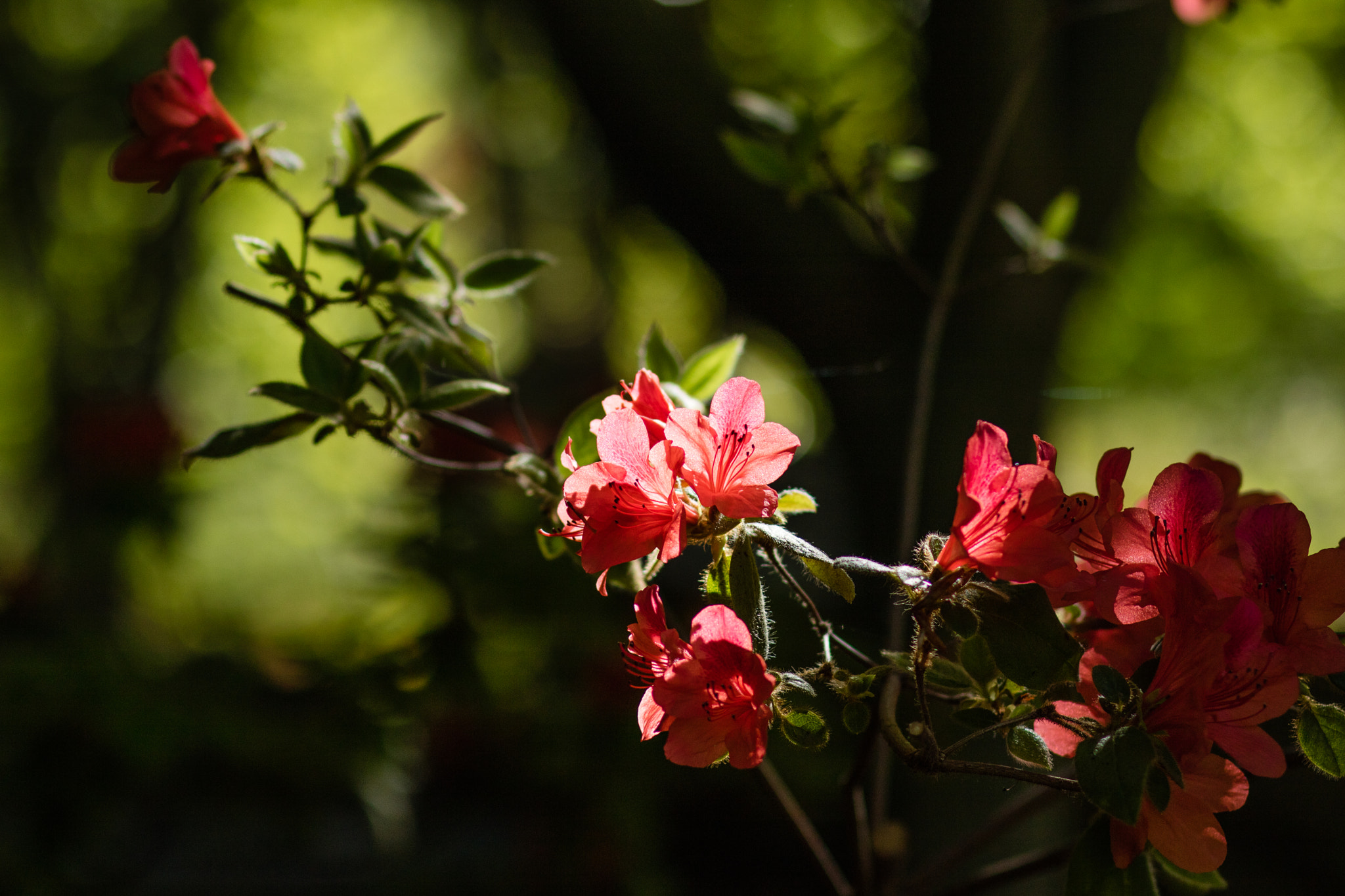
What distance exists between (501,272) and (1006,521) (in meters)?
0.44

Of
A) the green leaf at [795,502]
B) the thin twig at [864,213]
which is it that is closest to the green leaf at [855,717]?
the green leaf at [795,502]

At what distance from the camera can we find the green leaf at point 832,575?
0.43 meters

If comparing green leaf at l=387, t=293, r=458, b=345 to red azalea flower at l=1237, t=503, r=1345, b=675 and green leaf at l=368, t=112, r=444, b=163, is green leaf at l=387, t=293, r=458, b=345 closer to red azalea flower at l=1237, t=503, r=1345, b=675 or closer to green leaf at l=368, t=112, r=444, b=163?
green leaf at l=368, t=112, r=444, b=163

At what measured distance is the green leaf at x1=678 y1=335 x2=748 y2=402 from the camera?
0.65m

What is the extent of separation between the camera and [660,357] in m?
0.64

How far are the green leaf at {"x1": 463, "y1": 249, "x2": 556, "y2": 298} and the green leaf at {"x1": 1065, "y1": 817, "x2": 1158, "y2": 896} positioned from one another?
20.4 inches

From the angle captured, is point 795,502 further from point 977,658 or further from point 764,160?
point 764,160

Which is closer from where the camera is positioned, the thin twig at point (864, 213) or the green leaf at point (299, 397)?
the green leaf at point (299, 397)

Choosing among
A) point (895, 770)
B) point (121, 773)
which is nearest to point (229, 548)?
point (121, 773)

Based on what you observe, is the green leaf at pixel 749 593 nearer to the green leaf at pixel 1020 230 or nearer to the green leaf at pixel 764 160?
the green leaf at pixel 764 160

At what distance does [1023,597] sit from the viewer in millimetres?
428

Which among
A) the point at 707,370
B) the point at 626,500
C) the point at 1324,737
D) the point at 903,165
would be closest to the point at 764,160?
the point at 903,165

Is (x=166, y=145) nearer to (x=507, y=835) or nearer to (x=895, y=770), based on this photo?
(x=895, y=770)

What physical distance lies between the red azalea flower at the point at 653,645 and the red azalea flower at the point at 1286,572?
0.95ft
